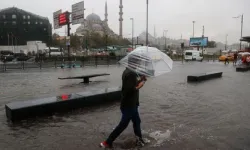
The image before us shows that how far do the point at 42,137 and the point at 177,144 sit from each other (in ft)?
9.49

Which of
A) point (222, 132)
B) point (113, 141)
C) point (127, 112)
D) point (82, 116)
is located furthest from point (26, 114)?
point (222, 132)

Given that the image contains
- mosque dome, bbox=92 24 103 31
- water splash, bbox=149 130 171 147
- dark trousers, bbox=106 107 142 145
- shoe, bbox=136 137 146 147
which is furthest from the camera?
mosque dome, bbox=92 24 103 31

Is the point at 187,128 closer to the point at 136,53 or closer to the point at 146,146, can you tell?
the point at 146,146

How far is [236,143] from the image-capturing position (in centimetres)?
529

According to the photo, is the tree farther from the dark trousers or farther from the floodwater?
the dark trousers

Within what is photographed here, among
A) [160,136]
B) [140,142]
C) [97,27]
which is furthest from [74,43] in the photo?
[140,142]

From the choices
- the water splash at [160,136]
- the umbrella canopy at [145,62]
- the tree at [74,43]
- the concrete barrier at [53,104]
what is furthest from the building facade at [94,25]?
the umbrella canopy at [145,62]

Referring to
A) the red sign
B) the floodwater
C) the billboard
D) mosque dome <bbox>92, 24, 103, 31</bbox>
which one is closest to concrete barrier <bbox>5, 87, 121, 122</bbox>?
the floodwater

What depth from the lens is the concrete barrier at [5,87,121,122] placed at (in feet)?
21.9

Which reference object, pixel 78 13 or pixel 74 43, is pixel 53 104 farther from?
pixel 74 43

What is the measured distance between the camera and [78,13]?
37594 millimetres

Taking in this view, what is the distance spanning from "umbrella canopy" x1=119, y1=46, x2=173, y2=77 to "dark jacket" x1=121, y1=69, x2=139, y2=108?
148 millimetres

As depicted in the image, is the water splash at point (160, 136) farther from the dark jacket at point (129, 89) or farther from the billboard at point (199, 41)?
the billboard at point (199, 41)

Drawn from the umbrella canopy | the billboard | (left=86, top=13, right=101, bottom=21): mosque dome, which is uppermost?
(left=86, top=13, right=101, bottom=21): mosque dome
